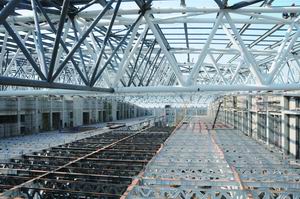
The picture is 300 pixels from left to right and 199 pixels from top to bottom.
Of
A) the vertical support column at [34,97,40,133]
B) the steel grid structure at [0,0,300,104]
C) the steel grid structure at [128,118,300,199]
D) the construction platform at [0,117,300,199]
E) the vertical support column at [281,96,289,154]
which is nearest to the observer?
the steel grid structure at [0,0,300,104]

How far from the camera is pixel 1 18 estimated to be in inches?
141

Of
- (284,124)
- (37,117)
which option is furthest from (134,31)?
(37,117)

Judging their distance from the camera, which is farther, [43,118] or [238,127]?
[43,118]

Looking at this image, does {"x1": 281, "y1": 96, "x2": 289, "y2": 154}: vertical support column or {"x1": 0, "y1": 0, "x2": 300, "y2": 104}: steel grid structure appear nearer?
{"x1": 0, "y1": 0, "x2": 300, "y2": 104}: steel grid structure

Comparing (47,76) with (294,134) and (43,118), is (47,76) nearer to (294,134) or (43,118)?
(294,134)

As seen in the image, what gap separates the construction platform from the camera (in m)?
10.4

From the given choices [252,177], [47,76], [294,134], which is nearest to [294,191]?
[252,177]

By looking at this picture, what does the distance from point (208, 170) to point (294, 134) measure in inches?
315

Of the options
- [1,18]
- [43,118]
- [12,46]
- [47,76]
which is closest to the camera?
[1,18]

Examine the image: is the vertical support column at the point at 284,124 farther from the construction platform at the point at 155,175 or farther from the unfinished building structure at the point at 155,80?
the construction platform at the point at 155,175

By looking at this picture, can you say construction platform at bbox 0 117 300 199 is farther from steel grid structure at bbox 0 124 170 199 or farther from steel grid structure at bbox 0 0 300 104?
steel grid structure at bbox 0 0 300 104

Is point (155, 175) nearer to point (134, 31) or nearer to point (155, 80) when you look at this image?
point (155, 80)

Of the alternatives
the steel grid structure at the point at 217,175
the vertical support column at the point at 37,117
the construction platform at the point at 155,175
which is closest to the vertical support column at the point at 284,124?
the steel grid structure at the point at 217,175

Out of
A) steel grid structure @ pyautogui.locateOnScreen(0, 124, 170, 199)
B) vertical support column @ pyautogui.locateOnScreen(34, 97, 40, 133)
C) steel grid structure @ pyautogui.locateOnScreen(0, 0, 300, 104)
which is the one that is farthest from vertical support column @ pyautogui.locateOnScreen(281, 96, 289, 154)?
vertical support column @ pyautogui.locateOnScreen(34, 97, 40, 133)
